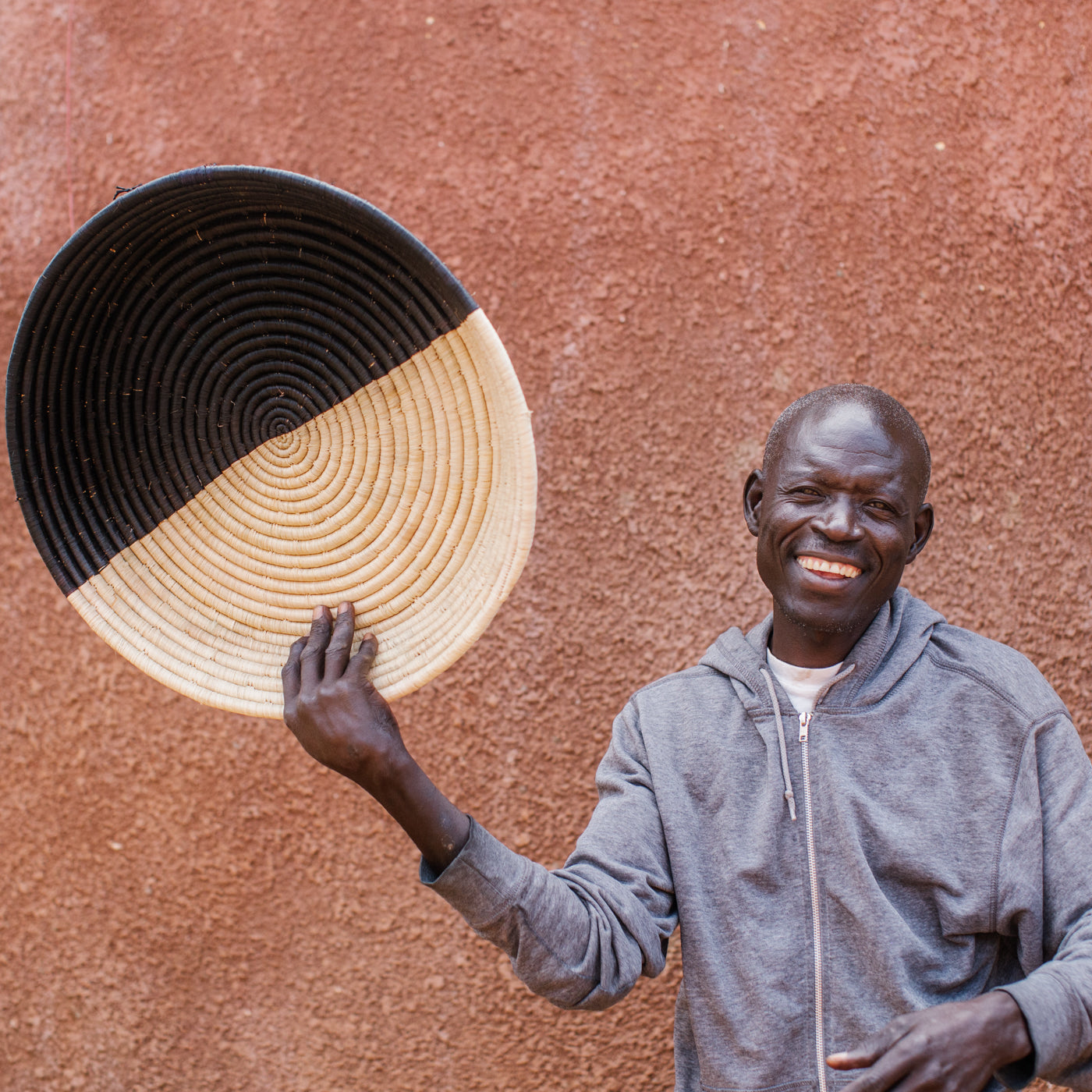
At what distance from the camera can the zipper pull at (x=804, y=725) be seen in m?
1.53

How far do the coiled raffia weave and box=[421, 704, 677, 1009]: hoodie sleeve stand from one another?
0.88 feet

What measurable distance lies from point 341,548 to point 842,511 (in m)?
0.72

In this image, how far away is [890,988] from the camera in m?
1.41

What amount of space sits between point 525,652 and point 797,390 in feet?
2.73

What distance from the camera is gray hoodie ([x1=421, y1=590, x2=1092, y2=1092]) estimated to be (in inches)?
54.7

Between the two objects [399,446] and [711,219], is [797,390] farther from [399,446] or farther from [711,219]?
[399,446]

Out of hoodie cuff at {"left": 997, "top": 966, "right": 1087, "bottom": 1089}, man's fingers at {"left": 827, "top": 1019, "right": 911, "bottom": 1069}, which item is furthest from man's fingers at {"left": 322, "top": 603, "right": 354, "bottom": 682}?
hoodie cuff at {"left": 997, "top": 966, "right": 1087, "bottom": 1089}

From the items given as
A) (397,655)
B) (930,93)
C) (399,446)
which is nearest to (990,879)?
(397,655)

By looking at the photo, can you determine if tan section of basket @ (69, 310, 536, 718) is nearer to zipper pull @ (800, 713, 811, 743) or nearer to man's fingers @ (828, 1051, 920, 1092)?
zipper pull @ (800, 713, 811, 743)

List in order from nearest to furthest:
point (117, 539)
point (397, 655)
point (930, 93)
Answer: point (397, 655), point (117, 539), point (930, 93)

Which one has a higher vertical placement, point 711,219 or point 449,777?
point 711,219

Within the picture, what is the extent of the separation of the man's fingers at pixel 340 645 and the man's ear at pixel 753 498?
66cm

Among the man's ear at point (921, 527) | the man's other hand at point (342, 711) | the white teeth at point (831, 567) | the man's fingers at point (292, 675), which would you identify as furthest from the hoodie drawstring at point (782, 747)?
the man's fingers at point (292, 675)

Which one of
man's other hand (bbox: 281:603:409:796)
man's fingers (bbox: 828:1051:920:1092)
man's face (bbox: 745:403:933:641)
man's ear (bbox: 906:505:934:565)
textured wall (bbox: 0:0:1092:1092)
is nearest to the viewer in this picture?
man's fingers (bbox: 828:1051:920:1092)
